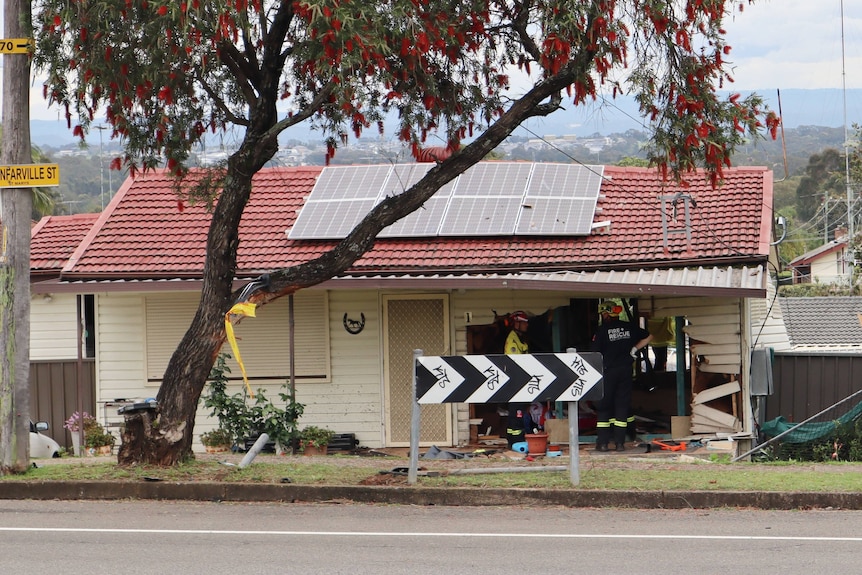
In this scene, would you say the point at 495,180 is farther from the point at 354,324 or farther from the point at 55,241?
the point at 55,241

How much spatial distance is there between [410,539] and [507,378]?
2.60 metres

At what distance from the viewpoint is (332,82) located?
9.73 meters

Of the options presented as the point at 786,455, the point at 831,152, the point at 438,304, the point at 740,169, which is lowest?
the point at 786,455

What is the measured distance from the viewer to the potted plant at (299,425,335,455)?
16.2 m

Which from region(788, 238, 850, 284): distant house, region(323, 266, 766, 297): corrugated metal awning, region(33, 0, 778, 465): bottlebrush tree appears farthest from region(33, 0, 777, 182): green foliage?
region(788, 238, 850, 284): distant house

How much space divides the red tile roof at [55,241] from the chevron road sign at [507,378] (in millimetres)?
9434

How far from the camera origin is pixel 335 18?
899cm

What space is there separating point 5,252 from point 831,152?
2930 inches

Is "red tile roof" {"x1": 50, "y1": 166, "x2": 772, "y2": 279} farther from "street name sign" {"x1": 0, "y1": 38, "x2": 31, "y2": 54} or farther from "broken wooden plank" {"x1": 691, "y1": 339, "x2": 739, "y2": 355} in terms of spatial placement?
"street name sign" {"x1": 0, "y1": 38, "x2": 31, "y2": 54}

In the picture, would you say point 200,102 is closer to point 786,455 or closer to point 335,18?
point 335,18

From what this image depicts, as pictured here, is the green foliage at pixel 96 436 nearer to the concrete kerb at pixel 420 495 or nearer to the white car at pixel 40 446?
the white car at pixel 40 446

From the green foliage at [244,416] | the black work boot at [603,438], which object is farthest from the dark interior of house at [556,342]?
the green foliage at [244,416]

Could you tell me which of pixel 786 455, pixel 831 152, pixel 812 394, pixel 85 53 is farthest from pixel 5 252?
pixel 831 152

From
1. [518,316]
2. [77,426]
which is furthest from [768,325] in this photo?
[77,426]
